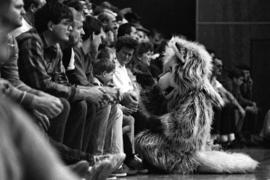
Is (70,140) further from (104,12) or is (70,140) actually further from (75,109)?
(104,12)

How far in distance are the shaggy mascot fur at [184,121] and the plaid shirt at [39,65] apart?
1833 mm

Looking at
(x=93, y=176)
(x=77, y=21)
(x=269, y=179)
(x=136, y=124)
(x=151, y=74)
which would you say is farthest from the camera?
(x=151, y=74)

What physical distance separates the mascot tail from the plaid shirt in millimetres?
2103

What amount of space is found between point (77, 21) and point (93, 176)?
4.20 feet

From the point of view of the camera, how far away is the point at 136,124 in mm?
6852

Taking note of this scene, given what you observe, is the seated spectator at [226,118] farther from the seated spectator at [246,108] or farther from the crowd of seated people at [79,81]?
the crowd of seated people at [79,81]

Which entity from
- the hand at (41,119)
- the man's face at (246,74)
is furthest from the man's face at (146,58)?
the man's face at (246,74)

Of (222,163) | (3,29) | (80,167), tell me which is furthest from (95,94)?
(3,29)

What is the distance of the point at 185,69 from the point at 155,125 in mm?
532

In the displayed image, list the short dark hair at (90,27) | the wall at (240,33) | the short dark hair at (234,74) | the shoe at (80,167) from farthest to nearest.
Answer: the wall at (240,33), the short dark hair at (234,74), the short dark hair at (90,27), the shoe at (80,167)

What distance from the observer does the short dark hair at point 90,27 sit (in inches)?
235

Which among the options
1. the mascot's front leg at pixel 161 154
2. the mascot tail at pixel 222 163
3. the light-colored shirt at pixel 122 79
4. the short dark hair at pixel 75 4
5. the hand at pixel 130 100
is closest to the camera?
the short dark hair at pixel 75 4

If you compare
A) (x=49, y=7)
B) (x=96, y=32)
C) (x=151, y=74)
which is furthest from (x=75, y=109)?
(x=151, y=74)

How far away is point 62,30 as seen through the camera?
16.5ft
